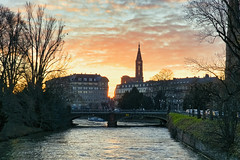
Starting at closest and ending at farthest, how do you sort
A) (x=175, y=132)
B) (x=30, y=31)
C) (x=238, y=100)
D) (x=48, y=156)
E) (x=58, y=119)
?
(x=238, y=100), (x=48, y=156), (x=175, y=132), (x=30, y=31), (x=58, y=119)

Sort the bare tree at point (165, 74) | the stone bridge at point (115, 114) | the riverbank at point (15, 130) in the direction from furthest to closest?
the bare tree at point (165, 74) → the stone bridge at point (115, 114) → the riverbank at point (15, 130)

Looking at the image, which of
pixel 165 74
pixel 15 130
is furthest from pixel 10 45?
pixel 165 74

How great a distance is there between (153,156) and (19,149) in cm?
1403

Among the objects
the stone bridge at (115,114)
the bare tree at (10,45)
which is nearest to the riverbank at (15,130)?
the bare tree at (10,45)

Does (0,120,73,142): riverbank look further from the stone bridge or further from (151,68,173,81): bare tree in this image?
(151,68,173,81): bare tree

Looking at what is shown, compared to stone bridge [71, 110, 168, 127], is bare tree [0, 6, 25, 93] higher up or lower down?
higher up

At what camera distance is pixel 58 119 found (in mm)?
73688

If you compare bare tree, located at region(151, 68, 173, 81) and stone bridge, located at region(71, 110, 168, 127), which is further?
bare tree, located at region(151, 68, 173, 81)

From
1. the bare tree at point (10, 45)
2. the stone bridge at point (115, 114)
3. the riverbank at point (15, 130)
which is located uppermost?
the bare tree at point (10, 45)

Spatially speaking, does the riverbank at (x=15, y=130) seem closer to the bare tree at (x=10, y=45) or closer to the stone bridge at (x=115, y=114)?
the bare tree at (x=10, y=45)

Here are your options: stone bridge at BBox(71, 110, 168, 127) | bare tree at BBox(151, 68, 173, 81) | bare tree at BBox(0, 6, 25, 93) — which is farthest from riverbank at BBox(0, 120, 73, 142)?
bare tree at BBox(151, 68, 173, 81)

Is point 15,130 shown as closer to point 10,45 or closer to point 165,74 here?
point 10,45

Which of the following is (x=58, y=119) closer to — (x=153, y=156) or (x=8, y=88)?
(x=8, y=88)

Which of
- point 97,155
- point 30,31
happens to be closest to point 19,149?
point 97,155
